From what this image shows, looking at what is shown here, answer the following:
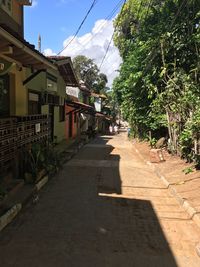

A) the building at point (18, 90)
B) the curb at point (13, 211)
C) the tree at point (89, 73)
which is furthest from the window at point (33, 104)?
the tree at point (89, 73)

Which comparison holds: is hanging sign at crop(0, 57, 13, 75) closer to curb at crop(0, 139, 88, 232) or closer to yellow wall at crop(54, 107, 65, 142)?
curb at crop(0, 139, 88, 232)

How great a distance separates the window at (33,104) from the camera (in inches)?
498

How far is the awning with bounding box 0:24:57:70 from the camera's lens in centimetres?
610

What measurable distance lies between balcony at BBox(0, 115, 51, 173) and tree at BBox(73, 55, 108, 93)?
168 feet

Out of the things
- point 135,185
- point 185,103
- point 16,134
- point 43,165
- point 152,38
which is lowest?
point 135,185

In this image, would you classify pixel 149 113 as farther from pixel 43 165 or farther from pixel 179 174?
pixel 43 165

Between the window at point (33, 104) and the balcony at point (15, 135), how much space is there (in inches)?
86.6

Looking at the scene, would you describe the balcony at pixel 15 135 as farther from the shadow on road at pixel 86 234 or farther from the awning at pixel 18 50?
the awning at pixel 18 50

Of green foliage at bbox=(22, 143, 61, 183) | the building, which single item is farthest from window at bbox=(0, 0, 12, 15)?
green foliage at bbox=(22, 143, 61, 183)

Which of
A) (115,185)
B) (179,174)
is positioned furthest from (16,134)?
(179,174)

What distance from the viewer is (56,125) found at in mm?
19469

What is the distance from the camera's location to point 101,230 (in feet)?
18.9

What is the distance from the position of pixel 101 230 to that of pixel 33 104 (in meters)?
8.51

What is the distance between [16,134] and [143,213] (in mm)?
3768
